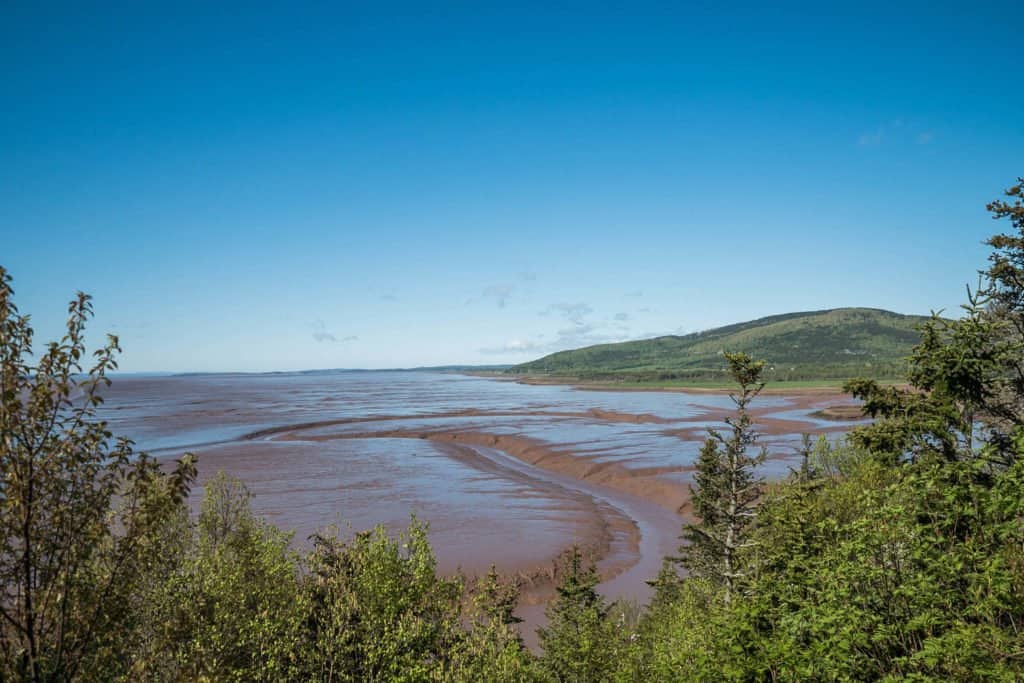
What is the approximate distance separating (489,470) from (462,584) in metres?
56.8

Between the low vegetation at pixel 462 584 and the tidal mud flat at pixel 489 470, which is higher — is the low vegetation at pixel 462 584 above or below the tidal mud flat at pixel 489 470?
above

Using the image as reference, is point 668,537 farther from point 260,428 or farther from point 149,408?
point 149,408

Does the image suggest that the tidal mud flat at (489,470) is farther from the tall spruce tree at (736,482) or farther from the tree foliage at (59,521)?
the tree foliage at (59,521)

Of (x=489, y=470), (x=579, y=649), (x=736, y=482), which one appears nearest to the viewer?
(x=579, y=649)

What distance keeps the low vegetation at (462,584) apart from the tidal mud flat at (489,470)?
62.4 feet

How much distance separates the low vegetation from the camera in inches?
287

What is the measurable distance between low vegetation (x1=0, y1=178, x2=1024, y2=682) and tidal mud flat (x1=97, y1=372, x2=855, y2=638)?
19032mm

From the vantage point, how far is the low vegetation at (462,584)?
7293mm

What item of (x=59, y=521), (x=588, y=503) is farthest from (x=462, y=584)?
(x=588, y=503)

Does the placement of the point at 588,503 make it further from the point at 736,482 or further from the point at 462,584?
the point at 462,584

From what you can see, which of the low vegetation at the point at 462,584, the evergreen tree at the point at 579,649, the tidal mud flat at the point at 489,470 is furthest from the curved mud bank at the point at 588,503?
the low vegetation at the point at 462,584

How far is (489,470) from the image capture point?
72.2 meters

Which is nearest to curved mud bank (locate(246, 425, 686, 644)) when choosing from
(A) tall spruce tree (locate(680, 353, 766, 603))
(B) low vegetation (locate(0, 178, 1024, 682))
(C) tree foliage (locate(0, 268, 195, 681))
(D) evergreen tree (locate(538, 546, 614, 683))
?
(D) evergreen tree (locate(538, 546, 614, 683))

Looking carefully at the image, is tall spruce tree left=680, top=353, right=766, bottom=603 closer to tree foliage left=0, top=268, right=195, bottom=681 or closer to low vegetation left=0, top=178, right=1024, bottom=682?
low vegetation left=0, top=178, right=1024, bottom=682
